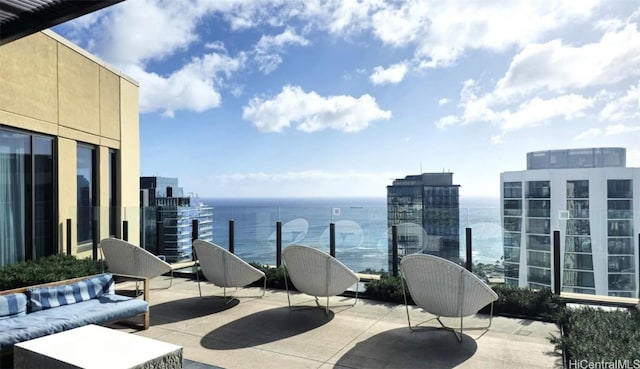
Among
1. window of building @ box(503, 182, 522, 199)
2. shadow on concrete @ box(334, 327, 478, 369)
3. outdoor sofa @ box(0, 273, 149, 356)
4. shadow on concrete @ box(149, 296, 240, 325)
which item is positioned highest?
window of building @ box(503, 182, 522, 199)

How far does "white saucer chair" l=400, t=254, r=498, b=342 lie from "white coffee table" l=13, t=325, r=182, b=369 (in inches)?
88.8

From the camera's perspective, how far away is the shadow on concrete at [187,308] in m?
4.54

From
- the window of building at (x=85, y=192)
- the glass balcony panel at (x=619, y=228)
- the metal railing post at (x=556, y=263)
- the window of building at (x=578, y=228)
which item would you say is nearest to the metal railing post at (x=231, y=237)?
the window of building at (x=85, y=192)

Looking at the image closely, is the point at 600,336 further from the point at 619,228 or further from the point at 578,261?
the point at 619,228

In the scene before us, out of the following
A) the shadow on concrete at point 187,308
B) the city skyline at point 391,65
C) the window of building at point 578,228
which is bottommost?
the shadow on concrete at point 187,308

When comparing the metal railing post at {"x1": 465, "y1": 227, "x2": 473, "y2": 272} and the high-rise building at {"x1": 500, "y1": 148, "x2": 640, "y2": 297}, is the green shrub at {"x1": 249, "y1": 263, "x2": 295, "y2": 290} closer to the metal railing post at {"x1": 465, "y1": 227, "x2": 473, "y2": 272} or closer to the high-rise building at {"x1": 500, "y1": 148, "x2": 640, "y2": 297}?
the metal railing post at {"x1": 465, "y1": 227, "x2": 473, "y2": 272}

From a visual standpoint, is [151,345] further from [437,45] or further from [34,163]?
[437,45]

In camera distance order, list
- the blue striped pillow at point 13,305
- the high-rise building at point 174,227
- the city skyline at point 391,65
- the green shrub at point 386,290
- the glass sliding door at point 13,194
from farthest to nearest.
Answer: the high-rise building at point 174,227 → the city skyline at point 391,65 → the glass sliding door at point 13,194 → the green shrub at point 386,290 → the blue striped pillow at point 13,305

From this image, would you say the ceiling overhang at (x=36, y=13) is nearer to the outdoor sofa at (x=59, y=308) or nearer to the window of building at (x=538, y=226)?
the outdoor sofa at (x=59, y=308)

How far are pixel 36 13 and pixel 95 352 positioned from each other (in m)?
2.82

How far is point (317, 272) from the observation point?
182 inches

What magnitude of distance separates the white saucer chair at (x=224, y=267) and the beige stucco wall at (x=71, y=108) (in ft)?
11.1

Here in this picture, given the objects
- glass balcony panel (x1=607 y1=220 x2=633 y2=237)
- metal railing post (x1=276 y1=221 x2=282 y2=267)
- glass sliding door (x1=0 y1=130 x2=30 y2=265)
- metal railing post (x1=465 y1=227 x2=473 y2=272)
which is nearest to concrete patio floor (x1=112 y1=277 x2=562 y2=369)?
metal railing post (x1=465 y1=227 x2=473 y2=272)

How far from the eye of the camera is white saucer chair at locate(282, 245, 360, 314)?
14.8 ft
